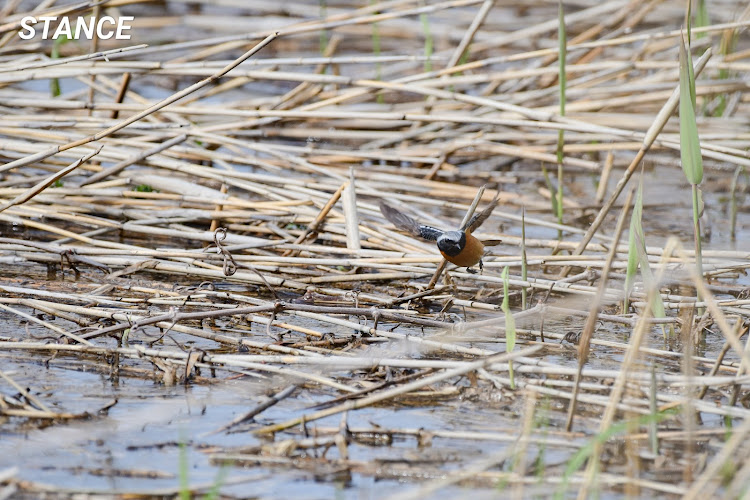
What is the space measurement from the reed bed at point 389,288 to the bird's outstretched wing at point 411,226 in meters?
0.12

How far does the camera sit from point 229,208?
149 inches

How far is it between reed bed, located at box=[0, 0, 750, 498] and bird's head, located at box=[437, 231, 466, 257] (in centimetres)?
18

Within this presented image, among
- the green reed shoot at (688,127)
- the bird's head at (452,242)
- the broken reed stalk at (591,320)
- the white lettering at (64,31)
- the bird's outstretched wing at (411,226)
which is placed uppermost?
the white lettering at (64,31)

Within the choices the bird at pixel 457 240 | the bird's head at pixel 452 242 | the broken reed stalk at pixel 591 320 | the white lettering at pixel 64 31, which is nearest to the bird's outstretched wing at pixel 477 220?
the bird at pixel 457 240

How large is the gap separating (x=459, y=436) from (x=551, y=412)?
31cm

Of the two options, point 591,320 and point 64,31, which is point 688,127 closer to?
point 591,320

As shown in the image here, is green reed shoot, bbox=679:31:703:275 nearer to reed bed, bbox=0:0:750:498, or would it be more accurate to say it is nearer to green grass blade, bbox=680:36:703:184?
green grass blade, bbox=680:36:703:184

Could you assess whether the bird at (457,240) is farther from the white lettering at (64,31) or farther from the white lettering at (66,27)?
the white lettering at (64,31)

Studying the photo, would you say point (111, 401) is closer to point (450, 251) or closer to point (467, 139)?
point (450, 251)

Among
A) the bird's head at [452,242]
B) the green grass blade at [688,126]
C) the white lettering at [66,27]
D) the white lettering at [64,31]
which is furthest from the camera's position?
the white lettering at [64,31]

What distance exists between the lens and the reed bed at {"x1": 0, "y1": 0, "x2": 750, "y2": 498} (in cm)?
202

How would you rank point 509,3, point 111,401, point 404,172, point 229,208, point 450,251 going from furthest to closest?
point 509,3 < point 404,172 < point 229,208 < point 450,251 < point 111,401

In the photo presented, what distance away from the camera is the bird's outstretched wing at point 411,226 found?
3.03 metres

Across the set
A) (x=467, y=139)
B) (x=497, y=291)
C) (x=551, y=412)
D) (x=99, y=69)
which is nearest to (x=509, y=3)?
(x=467, y=139)
